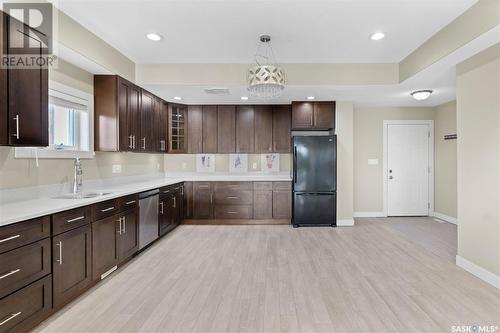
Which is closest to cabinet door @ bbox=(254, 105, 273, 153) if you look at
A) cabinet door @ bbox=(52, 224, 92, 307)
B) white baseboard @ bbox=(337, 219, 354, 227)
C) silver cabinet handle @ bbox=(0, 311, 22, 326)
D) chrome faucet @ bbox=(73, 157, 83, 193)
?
white baseboard @ bbox=(337, 219, 354, 227)

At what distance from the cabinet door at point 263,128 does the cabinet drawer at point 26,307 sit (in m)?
3.90

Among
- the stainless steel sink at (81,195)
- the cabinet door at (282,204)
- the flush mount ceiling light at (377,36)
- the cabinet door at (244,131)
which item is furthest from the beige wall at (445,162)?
the stainless steel sink at (81,195)

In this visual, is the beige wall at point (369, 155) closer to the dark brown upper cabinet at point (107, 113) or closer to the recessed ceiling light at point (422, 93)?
the recessed ceiling light at point (422, 93)

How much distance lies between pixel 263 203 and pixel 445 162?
3883 mm

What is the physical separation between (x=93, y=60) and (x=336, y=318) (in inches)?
142

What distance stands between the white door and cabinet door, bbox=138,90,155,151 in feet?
16.0

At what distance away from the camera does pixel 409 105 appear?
533 centimetres

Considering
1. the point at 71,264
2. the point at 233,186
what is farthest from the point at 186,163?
the point at 71,264

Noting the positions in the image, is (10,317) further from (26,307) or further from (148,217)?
(148,217)

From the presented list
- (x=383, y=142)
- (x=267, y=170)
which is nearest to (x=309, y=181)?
(x=267, y=170)

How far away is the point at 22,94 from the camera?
6.46 ft

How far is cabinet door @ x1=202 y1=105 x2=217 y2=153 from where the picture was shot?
17.1 feet

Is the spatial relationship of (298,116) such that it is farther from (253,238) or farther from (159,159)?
(159,159)

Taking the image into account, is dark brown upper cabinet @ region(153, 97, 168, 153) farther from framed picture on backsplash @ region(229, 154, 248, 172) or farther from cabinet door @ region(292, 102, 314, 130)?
cabinet door @ region(292, 102, 314, 130)
